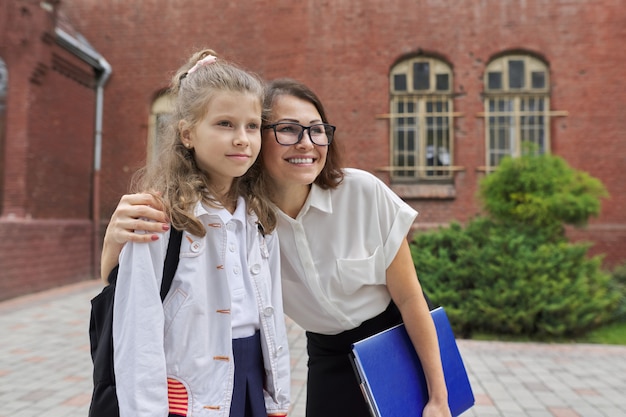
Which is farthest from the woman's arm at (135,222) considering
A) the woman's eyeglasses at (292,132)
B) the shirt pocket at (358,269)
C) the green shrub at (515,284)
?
the green shrub at (515,284)

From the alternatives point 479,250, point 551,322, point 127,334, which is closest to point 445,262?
point 479,250

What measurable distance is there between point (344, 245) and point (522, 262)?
520 centimetres

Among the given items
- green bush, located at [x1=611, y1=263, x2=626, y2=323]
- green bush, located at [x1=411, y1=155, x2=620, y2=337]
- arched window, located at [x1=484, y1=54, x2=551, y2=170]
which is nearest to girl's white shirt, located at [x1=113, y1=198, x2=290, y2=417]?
green bush, located at [x1=411, y1=155, x2=620, y2=337]

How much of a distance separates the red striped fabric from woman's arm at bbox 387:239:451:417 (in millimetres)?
809

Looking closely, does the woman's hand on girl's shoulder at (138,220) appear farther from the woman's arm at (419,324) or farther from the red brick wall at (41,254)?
the red brick wall at (41,254)

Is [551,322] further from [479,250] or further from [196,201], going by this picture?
[196,201]

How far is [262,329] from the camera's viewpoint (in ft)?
4.96

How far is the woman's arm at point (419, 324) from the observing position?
5.72 feet

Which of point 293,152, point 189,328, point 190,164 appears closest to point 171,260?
point 189,328

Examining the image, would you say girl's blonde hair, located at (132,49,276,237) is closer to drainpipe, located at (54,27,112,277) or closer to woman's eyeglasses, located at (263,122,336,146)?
woman's eyeglasses, located at (263,122,336,146)

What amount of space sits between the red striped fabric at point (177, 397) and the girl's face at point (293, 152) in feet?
2.44

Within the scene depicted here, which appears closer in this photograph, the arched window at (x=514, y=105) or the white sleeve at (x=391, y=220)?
the white sleeve at (x=391, y=220)

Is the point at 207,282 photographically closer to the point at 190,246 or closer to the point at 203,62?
the point at 190,246

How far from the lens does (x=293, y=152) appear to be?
67.5 inches
